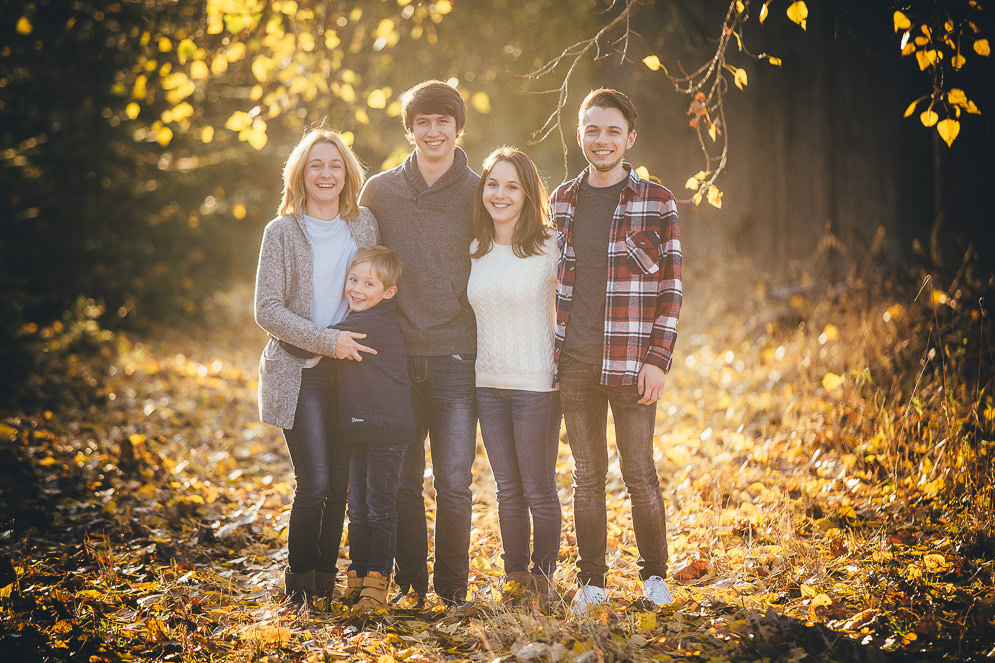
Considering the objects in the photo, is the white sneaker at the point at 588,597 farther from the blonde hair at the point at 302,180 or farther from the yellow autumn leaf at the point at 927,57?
the yellow autumn leaf at the point at 927,57

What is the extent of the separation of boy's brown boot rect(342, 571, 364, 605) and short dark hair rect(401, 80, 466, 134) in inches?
86.3

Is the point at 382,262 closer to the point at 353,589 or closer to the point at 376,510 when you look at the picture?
the point at 376,510

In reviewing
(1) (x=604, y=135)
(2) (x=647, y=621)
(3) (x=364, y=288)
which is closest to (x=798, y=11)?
(1) (x=604, y=135)

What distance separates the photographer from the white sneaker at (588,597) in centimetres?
344

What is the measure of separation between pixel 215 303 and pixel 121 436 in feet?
21.6

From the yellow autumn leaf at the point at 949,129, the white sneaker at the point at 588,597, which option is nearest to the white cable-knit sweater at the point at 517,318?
the white sneaker at the point at 588,597

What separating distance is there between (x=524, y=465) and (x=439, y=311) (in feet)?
2.73

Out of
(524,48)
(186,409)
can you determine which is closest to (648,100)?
(524,48)

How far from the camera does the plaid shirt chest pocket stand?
333 cm

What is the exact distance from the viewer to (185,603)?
12.3 feet

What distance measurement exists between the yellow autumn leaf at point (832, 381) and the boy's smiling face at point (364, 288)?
3422 millimetres

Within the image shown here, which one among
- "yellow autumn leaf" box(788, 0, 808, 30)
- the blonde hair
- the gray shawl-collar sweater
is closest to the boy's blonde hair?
the gray shawl-collar sweater

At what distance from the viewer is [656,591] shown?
11.6ft

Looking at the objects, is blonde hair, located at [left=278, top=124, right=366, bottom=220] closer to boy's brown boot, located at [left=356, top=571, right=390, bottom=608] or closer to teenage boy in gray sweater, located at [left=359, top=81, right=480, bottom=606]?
teenage boy in gray sweater, located at [left=359, top=81, right=480, bottom=606]
